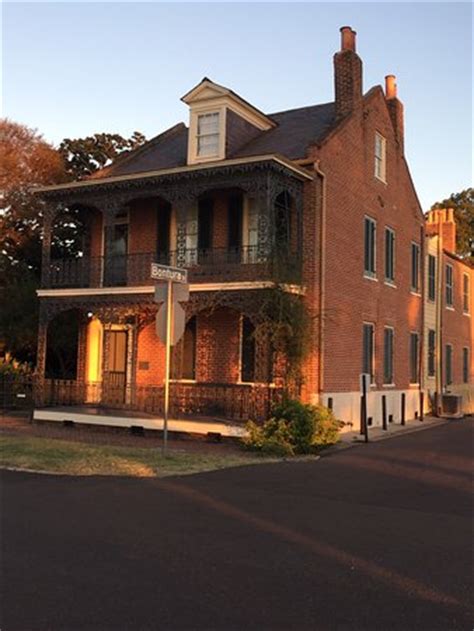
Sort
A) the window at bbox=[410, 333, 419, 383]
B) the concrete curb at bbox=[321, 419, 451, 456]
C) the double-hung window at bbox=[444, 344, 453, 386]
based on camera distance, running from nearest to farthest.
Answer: the concrete curb at bbox=[321, 419, 451, 456] < the window at bbox=[410, 333, 419, 383] < the double-hung window at bbox=[444, 344, 453, 386]

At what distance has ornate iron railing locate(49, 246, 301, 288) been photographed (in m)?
16.3

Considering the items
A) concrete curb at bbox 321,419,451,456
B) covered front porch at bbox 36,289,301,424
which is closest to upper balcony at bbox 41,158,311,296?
covered front porch at bbox 36,289,301,424

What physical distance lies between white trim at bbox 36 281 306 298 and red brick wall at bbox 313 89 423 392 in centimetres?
215

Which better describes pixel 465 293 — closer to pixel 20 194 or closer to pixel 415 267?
pixel 415 267

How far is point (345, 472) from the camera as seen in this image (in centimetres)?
1193

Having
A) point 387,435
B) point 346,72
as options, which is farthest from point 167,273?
point 346,72

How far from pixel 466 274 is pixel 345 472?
21.2 meters

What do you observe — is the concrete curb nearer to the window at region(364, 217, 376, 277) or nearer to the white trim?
the white trim

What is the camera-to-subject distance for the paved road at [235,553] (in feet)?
16.0

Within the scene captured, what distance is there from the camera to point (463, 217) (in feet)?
174

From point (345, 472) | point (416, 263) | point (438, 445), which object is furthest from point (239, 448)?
A: point (416, 263)

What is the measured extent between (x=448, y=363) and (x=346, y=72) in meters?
13.4

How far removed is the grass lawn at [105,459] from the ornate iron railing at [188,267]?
4475 millimetres

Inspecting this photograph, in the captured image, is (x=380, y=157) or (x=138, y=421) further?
(x=380, y=157)
